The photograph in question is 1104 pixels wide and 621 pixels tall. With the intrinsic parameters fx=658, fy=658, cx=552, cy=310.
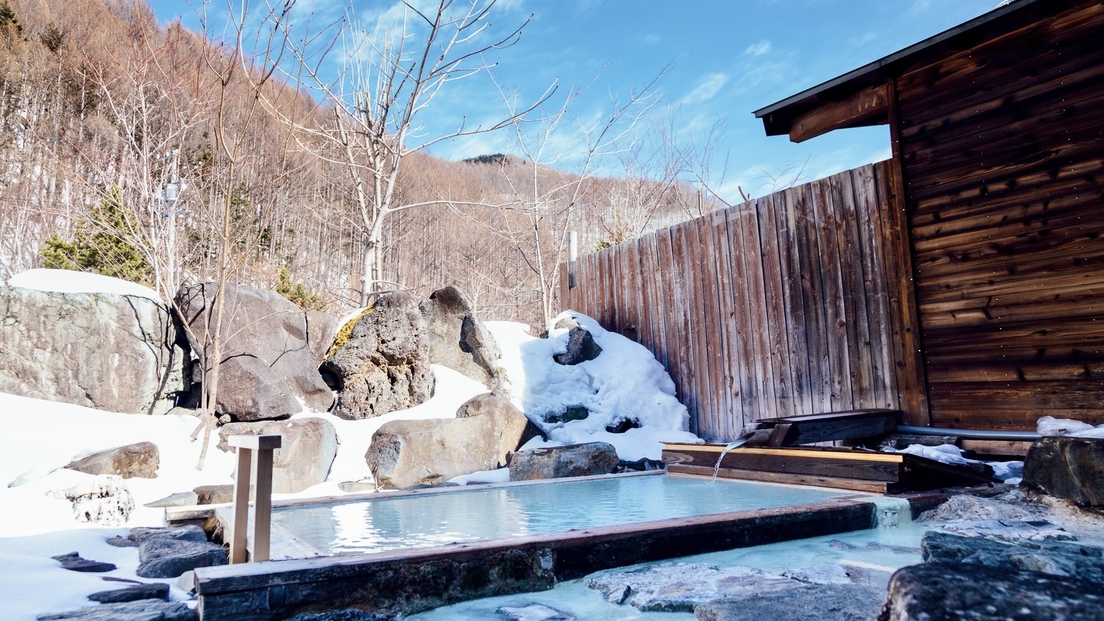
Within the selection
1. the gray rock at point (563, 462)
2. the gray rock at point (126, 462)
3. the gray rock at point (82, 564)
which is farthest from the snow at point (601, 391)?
the gray rock at point (82, 564)

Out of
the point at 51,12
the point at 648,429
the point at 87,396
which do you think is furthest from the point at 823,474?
the point at 51,12

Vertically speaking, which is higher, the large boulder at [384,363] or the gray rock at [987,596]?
the large boulder at [384,363]

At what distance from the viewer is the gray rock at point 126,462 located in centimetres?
478

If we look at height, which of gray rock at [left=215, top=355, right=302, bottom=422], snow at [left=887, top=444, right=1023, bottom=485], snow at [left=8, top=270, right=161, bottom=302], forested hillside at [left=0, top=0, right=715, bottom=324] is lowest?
snow at [left=887, top=444, right=1023, bottom=485]

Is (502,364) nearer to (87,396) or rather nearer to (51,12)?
(87,396)

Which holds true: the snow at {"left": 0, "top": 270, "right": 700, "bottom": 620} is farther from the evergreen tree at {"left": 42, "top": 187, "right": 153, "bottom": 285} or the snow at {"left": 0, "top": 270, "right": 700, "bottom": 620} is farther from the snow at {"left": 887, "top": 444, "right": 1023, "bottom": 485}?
the evergreen tree at {"left": 42, "top": 187, "right": 153, "bottom": 285}

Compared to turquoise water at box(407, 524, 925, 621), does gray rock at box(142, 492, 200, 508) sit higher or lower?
higher

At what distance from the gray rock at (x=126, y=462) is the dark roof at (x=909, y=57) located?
6075 millimetres

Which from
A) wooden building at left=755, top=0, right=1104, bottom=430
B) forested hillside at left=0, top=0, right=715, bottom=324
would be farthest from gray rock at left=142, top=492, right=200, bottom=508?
wooden building at left=755, top=0, right=1104, bottom=430

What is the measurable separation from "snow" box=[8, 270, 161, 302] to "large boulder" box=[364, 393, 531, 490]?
8.54ft

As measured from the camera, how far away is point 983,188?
481 centimetres

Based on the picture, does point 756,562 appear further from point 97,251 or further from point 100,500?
point 97,251

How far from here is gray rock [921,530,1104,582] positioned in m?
2.08

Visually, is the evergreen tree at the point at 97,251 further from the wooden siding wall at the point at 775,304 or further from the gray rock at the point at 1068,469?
the gray rock at the point at 1068,469
